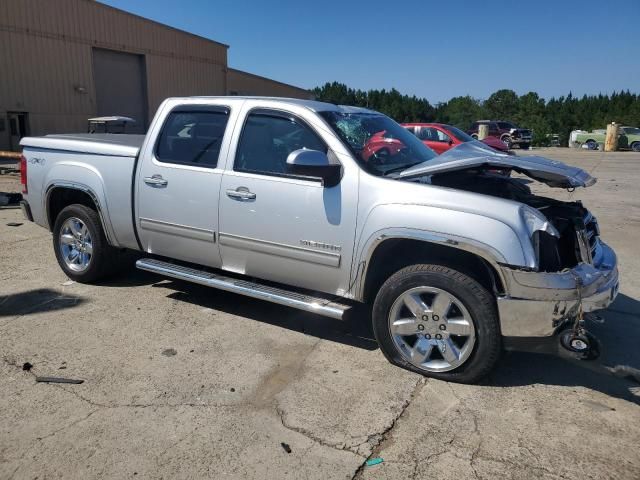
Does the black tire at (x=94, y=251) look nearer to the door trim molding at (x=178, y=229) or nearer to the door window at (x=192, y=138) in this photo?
the door trim molding at (x=178, y=229)

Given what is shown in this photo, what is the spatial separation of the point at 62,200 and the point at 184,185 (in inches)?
79.5

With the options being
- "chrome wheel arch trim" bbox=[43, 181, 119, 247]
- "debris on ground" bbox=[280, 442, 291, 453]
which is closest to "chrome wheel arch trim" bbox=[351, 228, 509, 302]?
"debris on ground" bbox=[280, 442, 291, 453]

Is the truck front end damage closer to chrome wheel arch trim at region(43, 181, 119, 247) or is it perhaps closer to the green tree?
chrome wheel arch trim at region(43, 181, 119, 247)

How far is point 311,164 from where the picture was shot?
3553 millimetres

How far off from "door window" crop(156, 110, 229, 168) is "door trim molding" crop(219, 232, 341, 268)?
0.65 m

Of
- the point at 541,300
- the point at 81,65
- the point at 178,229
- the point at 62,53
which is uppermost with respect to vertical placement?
the point at 62,53

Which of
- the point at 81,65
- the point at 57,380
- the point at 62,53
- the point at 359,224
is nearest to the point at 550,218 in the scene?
the point at 359,224

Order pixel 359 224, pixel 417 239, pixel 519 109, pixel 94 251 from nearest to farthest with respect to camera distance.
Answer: pixel 417 239, pixel 359 224, pixel 94 251, pixel 519 109

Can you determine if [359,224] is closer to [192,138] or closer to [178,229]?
[178,229]

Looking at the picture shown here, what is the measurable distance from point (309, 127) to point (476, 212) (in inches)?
57.8

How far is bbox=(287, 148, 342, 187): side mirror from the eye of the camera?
3.55 metres

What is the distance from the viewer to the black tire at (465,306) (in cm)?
329

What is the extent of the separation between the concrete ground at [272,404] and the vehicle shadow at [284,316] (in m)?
0.02

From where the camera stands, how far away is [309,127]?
4.00 metres
